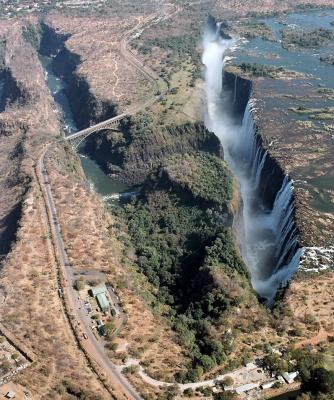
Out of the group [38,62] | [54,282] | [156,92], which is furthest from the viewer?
[38,62]

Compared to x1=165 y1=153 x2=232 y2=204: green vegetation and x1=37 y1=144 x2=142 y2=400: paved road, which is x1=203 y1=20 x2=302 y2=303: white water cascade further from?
x1=37 y1=144 x2=142 y2=400: paved road

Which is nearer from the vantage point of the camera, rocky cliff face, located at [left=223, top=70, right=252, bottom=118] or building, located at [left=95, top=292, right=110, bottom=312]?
building, located at [left=95, top=292, right=110, bottom=312]

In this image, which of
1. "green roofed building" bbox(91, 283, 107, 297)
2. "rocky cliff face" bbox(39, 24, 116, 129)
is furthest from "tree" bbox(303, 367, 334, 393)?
"rocky cliff face" bbox(39, 24, 116, 129)

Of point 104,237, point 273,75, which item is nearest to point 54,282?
point 104,237

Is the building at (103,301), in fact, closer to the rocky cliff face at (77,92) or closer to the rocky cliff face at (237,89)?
the rocky cliff face at (77,92)

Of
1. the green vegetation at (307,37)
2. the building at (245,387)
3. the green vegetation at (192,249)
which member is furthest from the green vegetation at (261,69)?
the building at (245,387)

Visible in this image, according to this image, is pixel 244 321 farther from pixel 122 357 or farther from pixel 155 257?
pixel 155 257
